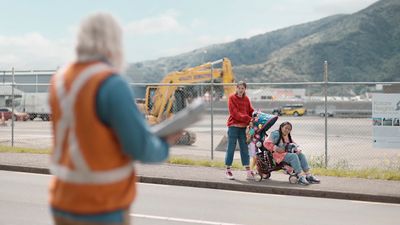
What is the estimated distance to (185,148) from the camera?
2000 centimetres

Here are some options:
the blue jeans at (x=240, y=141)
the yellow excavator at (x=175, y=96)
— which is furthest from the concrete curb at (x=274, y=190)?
the yellow excavator at (x=175, y=96)

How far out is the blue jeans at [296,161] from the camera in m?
10.5

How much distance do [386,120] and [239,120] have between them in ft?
11.0

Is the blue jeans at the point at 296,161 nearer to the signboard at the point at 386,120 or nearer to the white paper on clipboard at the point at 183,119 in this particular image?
the signboard at the point at 386,120

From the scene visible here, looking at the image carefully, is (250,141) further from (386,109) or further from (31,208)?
(31,208)

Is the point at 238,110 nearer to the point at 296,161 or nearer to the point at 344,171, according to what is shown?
the point at 296,161

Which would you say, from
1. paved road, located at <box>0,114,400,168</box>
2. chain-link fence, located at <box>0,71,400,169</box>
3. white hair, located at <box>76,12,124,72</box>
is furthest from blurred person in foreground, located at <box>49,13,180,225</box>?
paved road, located at <box>0,114,400,168</box>

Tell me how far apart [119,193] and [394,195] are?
7643mm

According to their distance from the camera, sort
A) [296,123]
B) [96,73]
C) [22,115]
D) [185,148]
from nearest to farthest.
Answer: [96,73] < [185,148] < [296,123] < [22,115]

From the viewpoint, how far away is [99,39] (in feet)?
9.12

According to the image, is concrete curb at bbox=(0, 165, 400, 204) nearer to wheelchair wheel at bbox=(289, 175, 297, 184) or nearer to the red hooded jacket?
wheelchair wheel at bbox=(289, 175, 297, 184)

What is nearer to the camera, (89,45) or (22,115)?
(89,45)

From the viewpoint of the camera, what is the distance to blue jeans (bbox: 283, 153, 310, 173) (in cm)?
1055

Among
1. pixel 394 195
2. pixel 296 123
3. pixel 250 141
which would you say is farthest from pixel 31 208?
pixel 296 123
